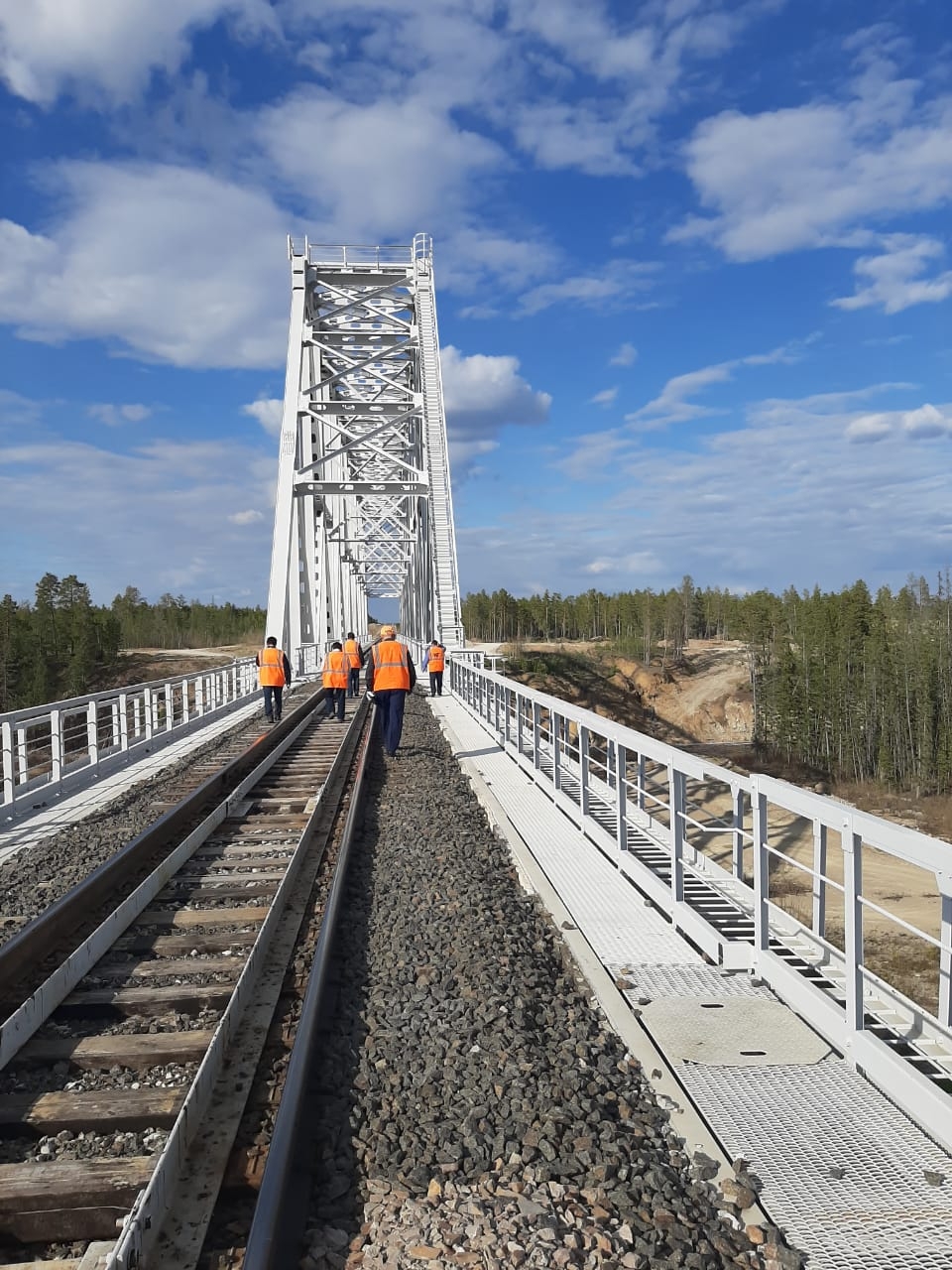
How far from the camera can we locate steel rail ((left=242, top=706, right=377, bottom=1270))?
2.36 metres

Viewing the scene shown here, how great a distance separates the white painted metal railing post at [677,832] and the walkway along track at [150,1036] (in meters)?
2.15

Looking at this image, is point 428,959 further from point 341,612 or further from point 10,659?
point 10,659

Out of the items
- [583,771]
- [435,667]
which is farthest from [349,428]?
[583,771]

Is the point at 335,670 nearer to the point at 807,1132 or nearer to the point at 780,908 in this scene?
the point at 780,908

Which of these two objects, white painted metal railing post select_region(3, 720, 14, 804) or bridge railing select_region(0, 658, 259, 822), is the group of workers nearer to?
bridge railing select_region(0, 658, 259, 822)

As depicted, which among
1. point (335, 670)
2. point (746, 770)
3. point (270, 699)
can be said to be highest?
point (335, 670)

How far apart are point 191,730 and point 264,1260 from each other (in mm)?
15495

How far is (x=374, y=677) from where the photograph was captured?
38.3ft

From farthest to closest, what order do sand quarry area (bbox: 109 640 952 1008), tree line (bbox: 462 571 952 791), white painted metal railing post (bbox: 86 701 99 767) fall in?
tree line (bbox: 462 571 952 791), sand quarry area (bbox: 109 640 952 1008), white painted metal railing post (bbox: 86 701 99 767)

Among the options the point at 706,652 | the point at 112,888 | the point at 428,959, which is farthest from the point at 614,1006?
the point at 706,652

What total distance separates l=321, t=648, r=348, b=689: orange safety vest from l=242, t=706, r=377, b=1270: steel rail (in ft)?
41.4

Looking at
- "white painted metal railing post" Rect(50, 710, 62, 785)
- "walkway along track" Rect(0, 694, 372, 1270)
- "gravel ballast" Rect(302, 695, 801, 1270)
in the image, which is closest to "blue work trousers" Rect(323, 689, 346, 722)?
"white painted metal railing post" Rect(50, 710, 62, 785)

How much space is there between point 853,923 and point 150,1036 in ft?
9.67

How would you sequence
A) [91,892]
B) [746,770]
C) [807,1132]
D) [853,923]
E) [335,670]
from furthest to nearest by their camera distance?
[746,770]
[335,670]
[91,892]
[853,923]
[807,1132]
